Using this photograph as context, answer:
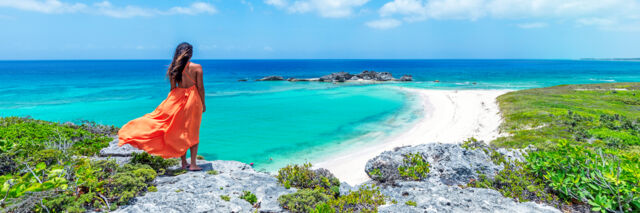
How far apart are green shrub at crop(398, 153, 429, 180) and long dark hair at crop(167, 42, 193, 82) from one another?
5.51 m

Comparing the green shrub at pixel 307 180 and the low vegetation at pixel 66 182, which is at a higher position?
the low vegetation at pixel 66 182

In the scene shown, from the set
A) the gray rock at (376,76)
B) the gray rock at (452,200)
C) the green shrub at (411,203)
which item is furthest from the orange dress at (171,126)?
the gray rock at (376,76)

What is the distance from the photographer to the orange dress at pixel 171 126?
610 cm

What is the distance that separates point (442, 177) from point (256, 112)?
76.6ft

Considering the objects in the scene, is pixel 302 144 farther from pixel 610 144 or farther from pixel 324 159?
pixel 610 144

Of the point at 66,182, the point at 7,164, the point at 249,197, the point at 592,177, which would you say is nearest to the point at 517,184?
the point at 592,177

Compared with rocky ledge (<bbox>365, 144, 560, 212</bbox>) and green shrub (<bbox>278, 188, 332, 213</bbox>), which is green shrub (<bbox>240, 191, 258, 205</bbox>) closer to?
green shrub (<bbox>278, 188, 332, 213</bbox>)

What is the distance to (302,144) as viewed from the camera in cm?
1697

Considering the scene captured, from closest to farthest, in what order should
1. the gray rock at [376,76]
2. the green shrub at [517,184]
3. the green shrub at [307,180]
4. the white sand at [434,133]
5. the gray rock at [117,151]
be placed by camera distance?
the green shrub at [517,184], the green shrub at [307,180], the gray rock at [117,151], the white sand at [434,133], the gray rock at [376,76]

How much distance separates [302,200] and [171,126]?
3.18 metres

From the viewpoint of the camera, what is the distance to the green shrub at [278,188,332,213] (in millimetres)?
5270

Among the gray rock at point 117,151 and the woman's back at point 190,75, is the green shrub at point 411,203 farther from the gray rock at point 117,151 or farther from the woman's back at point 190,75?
the gray rock at point 117,151

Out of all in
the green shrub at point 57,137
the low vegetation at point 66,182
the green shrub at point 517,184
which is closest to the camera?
the low vegetation at point 66,182

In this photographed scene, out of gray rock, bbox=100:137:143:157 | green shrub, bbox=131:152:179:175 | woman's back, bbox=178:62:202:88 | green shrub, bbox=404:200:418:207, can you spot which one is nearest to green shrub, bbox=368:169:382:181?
green shrub, bbox=404:200:418:207
